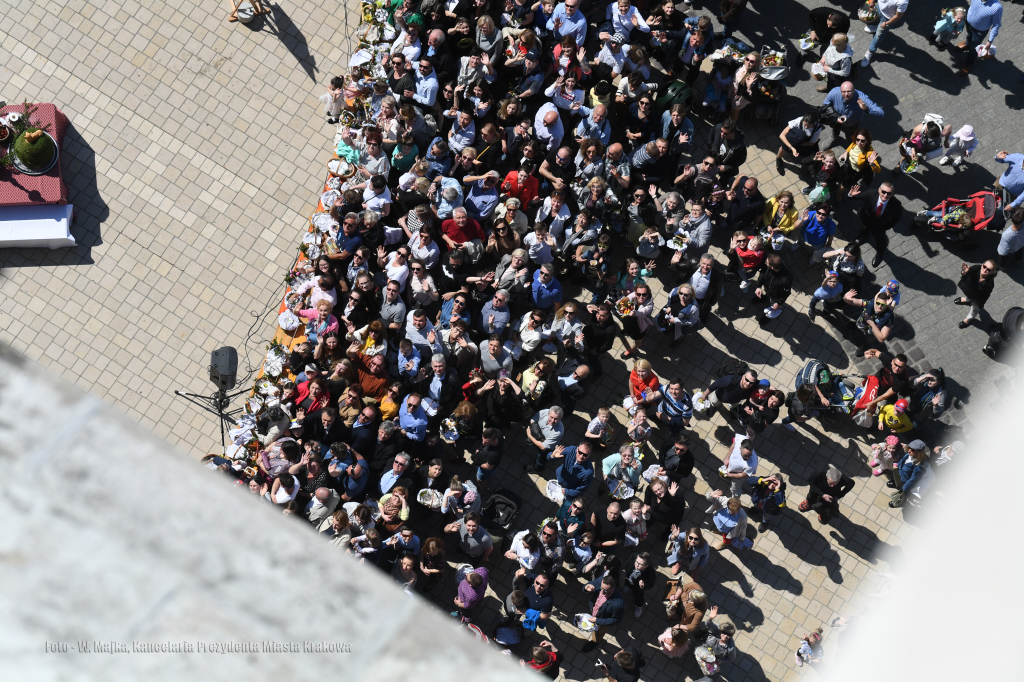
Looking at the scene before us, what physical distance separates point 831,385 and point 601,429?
356 centimetres

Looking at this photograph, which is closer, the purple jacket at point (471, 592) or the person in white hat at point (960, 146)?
the purple jacket at point (471, 592)

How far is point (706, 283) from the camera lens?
12.8m

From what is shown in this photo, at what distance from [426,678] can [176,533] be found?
3.05 ft

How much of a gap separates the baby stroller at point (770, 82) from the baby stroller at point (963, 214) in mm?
2924

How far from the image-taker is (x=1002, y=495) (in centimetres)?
288

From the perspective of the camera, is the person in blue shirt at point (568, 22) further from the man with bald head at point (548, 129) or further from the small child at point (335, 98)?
the small child at point (335, 98)

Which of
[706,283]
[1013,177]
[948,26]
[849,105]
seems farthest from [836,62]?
[706,283]

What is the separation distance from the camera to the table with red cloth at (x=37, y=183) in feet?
45.2

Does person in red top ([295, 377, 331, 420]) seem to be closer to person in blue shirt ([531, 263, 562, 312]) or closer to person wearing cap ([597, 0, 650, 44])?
person in blue shirt ([531, 263, 562, 312])

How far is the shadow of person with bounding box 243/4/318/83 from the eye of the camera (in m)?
15.0

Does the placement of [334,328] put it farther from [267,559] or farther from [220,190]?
[267,559]

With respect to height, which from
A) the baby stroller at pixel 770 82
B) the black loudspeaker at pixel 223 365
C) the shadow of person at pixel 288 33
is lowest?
the black loudspeaker at pixel 223 365

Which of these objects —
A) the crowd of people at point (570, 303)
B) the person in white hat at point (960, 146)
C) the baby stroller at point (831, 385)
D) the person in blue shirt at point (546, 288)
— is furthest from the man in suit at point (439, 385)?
the person in white hat at point (960, 146)

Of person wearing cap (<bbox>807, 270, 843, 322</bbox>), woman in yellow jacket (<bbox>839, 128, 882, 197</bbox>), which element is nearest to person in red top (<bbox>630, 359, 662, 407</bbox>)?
person wearing cap (<bbox>807, 270, 843, 322</bbox>)
